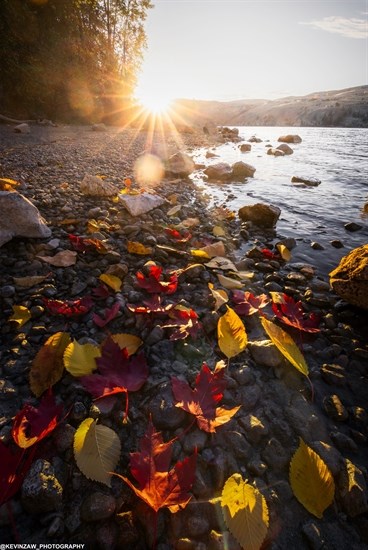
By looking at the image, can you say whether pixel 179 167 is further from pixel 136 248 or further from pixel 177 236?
pixel 136 248

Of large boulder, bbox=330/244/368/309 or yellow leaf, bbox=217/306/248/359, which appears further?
large boulder, bbox=330/244/368/309

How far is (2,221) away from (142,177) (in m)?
4.93

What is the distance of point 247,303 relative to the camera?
262 cm

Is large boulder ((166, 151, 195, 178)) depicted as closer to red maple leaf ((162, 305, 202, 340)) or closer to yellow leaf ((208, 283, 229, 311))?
yellow leaf ((208, 283, 229, 311))

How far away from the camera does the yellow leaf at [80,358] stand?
177cm

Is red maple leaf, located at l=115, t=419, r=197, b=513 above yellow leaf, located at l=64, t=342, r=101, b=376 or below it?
below

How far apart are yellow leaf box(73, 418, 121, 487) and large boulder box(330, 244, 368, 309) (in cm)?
245

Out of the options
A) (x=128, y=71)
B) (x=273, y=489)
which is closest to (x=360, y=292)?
(x=273, y=489)

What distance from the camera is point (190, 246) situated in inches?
152

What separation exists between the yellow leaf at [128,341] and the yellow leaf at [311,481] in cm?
115

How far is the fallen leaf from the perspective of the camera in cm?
294

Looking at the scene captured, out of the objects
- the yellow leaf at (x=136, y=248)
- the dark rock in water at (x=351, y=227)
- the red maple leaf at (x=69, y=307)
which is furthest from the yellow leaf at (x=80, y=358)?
the dark rock in water at (x=351, y=227)

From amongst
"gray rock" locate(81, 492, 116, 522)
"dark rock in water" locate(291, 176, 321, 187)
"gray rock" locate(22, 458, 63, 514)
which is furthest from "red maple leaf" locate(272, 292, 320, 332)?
"dark rock in water" locate(291, 176, 321, 187)

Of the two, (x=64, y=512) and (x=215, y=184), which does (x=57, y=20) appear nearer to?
(x=215, y=184)
